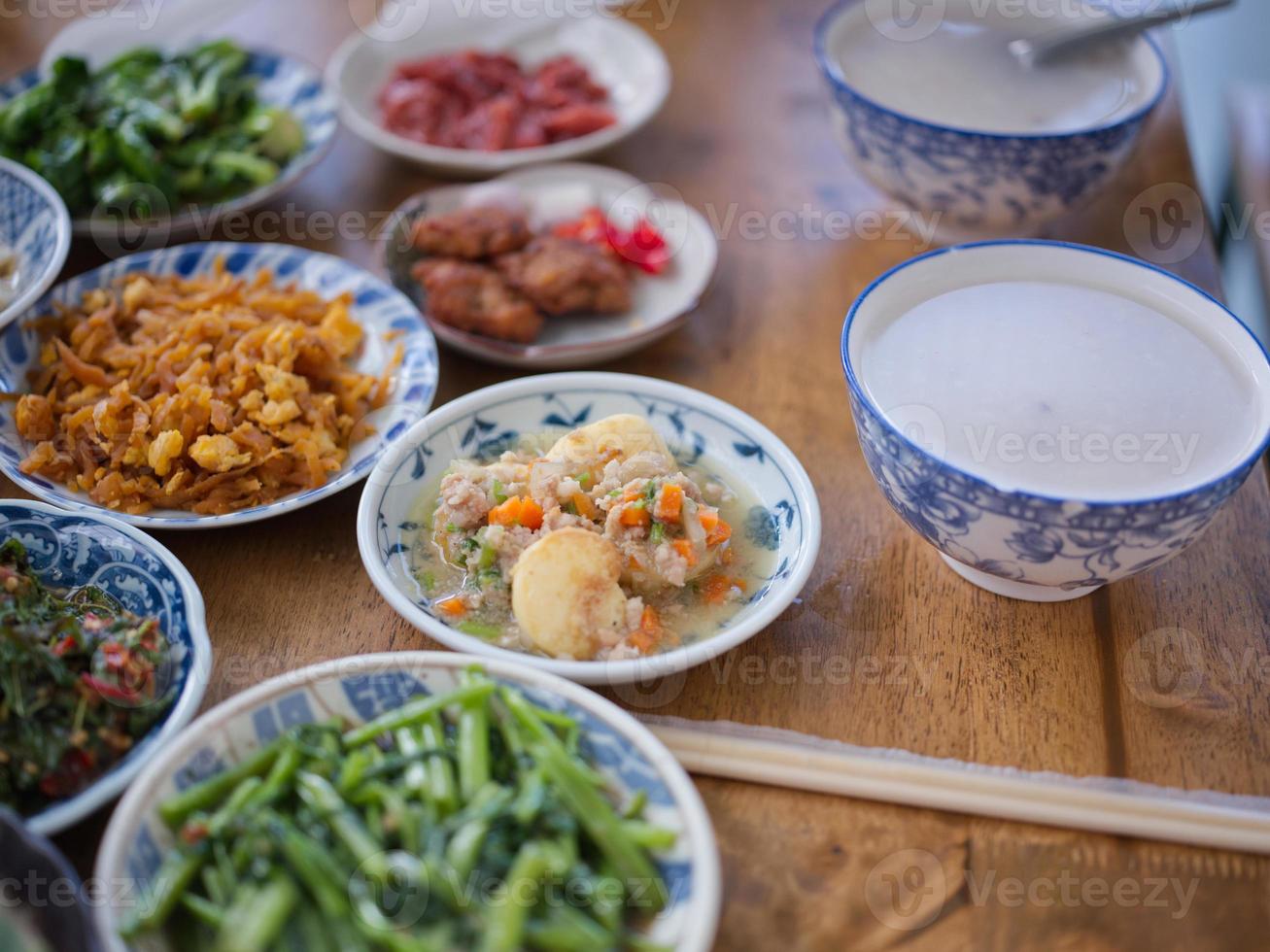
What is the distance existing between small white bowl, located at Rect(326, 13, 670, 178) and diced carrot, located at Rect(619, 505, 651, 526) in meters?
1.31

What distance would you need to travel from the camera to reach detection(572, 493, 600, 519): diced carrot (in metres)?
1.74

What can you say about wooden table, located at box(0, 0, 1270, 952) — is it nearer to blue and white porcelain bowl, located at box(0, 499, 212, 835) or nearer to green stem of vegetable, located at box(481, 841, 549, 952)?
blue and white porcelain bowl, located at box(0, 499, 212, 835)

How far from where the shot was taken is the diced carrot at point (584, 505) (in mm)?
1737

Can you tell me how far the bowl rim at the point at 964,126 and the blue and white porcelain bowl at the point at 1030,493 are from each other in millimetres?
420

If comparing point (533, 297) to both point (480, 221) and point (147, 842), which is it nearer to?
point (480, 221)

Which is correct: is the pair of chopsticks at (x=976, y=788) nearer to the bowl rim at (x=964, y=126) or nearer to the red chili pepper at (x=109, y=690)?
the red chili pepper at (x=109, y=690)

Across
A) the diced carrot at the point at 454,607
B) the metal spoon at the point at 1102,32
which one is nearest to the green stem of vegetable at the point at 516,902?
the diced carrot at the point at 454,607

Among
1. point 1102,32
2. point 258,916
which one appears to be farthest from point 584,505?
point 1102,32

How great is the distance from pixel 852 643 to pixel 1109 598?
458 millimetres

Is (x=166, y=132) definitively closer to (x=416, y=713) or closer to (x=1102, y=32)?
(x=416, y=713)

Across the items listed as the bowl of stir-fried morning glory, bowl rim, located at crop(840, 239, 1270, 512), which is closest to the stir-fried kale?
the bowl of stir-fried morning glory

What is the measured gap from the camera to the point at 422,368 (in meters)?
2.05

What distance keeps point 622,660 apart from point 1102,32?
187 centimetres


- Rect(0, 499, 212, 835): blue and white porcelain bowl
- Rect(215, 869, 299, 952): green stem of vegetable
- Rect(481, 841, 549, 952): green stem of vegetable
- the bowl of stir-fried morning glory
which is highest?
the bowl of stir-fried morning glory
